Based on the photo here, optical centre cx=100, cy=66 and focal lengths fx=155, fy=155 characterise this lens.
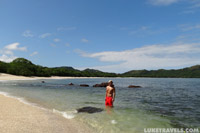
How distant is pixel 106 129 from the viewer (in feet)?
26.5

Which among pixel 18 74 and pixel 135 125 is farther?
pixel 18 74

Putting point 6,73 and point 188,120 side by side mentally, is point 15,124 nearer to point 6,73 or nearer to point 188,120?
point 188,120

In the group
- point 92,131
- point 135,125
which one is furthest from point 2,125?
point 135,125

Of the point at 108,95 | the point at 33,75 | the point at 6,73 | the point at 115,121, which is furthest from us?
the point at 33,75

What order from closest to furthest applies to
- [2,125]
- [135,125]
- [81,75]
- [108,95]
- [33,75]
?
[2,125], [135,125], [108,95], [33,75], [81,75]

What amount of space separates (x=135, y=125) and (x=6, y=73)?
102415 millimetres

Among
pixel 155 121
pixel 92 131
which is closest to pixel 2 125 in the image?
pixel 92 131

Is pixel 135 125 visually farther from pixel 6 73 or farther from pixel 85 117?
pixel 6 73

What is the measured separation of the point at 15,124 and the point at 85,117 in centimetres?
428

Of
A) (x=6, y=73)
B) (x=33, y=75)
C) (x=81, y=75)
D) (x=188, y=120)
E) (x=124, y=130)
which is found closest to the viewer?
(x=124, y=130)

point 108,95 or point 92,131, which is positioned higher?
point 108,95

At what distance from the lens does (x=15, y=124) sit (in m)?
7.60

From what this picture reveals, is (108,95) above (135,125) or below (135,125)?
above

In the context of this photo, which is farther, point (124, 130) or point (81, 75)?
point (81, 75)
